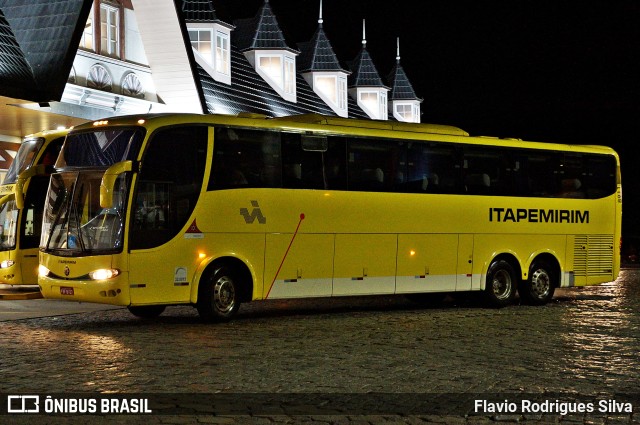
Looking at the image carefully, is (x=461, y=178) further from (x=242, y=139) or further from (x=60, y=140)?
(x=60, y=140)

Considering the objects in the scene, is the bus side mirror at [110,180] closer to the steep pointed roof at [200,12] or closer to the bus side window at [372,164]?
the bus side window at [372,164]

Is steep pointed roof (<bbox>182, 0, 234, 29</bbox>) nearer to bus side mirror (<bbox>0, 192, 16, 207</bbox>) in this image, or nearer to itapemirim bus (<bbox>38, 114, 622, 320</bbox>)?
bus side mirror (<bbox>0, 192, 16, 207</bbox>)

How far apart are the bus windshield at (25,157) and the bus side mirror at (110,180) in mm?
6702

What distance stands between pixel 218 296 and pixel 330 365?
5533mm

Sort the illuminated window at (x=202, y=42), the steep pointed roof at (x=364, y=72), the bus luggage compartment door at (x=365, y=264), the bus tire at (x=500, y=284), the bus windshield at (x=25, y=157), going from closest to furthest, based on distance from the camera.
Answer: the bus luggage compartment door at (x=365, y=264)
the bus tire at (x=500, y=284)
the bus windshield at (x=25, y=157)
the illuminated window at (x=202, y=42)
the steep pointed roof at (x=364, y=72)

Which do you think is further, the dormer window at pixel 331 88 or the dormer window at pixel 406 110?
the dormer window at pixel 406 110

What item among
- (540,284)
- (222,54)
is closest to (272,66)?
(222,54)

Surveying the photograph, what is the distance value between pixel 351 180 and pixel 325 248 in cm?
135

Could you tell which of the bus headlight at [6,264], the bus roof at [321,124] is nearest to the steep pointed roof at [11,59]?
the bus headlight at [6,264]

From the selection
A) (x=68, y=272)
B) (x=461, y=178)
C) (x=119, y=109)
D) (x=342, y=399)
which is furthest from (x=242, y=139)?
(x=119, y=109)

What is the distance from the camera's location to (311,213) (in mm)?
18375

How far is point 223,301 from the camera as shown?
1698 centimetres

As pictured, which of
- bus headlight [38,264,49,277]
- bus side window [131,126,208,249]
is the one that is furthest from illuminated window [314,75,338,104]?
bus headlight [38,264,49,277]

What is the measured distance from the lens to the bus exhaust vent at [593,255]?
74.7ft
